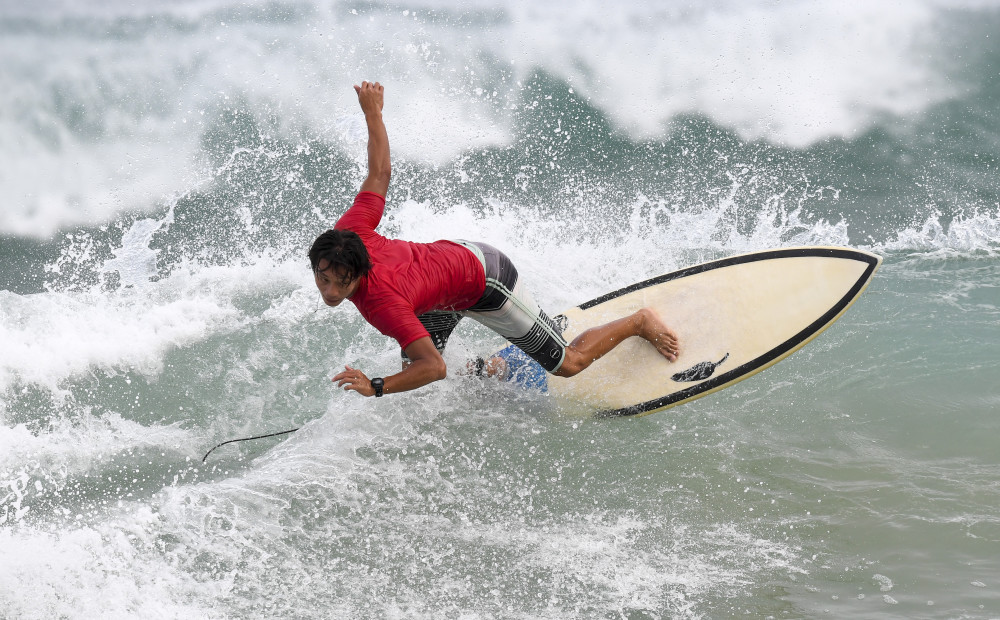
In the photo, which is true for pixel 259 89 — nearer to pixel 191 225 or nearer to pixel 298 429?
pixel 191 225

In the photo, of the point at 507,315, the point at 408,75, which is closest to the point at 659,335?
the point at 507,315

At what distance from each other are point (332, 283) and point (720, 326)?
2397 millimetres

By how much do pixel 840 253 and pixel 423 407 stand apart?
99.9 inches

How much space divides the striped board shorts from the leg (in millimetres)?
93

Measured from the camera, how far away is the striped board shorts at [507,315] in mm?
4098

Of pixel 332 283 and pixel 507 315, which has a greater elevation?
pixel 507 315

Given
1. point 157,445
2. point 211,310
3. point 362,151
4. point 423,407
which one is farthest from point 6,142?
point 423,407

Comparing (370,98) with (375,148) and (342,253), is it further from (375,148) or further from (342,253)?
(342,253)

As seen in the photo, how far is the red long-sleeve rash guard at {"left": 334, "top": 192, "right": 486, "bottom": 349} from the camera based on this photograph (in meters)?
3.52

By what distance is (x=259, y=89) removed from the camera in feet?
30.8

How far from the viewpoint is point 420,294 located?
3.71 meters

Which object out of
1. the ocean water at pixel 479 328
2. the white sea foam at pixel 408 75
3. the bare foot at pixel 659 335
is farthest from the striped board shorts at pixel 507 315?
the white sea foam at pixel 408 75

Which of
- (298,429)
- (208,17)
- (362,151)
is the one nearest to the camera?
(298,429)

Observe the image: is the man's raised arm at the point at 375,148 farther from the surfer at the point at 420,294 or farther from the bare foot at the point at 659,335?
the bare foot at the point at 659,335
